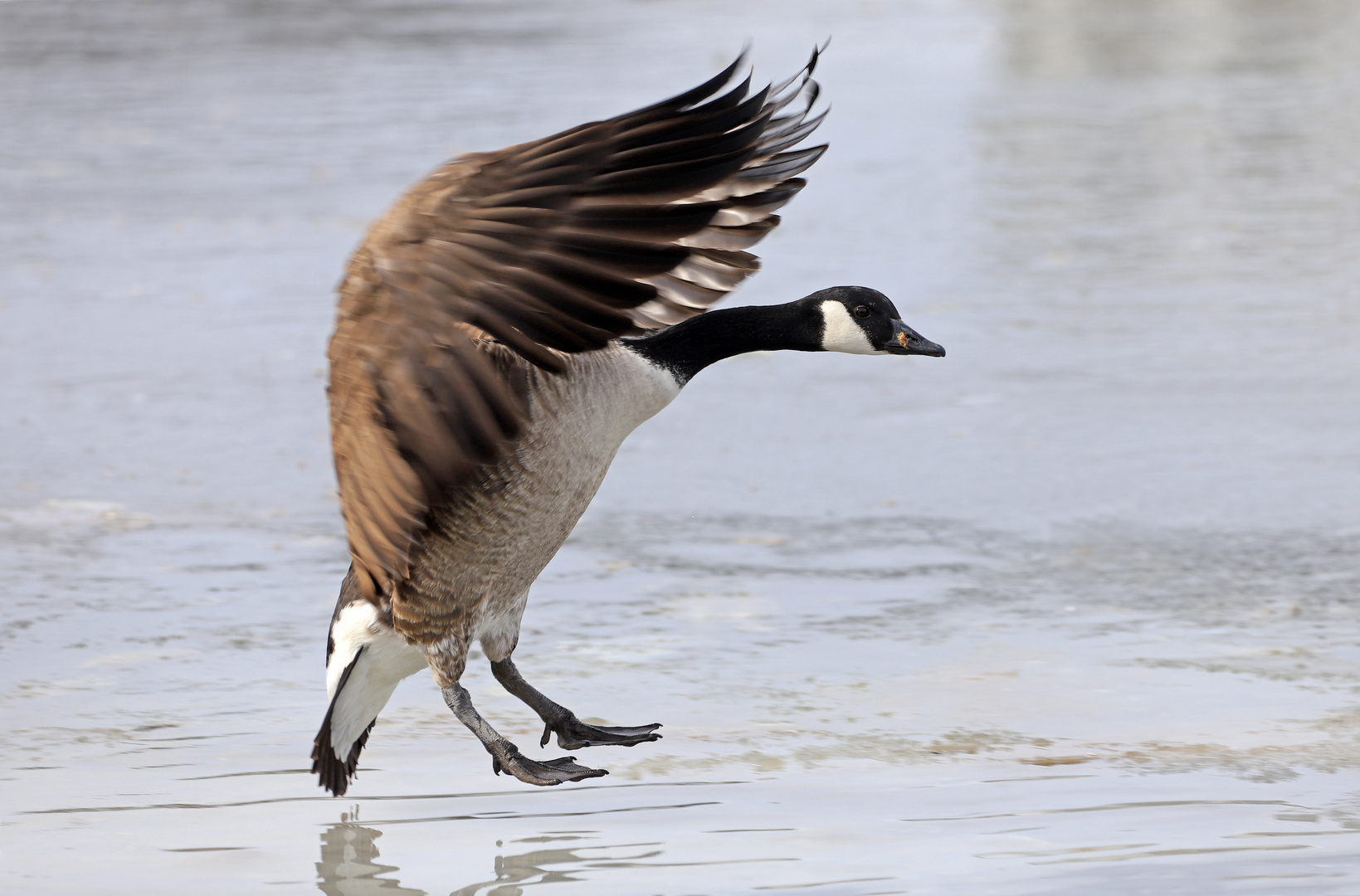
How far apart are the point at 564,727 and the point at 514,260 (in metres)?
1.34

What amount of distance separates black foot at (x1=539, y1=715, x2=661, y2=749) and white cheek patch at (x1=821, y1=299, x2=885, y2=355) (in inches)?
36.5

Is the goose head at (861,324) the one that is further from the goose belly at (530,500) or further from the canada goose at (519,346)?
the goose belly at (530,500)

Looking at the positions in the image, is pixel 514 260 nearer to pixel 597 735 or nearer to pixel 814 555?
pixel 597 735

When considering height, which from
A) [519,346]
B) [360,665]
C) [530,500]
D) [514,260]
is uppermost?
[514,260]

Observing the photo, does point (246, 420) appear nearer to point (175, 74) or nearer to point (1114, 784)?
point (1114, 784)

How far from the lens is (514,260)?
311 centimetres

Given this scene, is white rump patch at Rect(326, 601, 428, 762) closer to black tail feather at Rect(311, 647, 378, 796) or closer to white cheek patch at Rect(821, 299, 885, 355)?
black tail feather at Rect(311, 647, 378, 796)

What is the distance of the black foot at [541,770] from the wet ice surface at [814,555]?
0.24 ft

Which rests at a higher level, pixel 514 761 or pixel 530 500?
pixel 530 500

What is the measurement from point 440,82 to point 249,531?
356 inches

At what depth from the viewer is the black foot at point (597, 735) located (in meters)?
4.03

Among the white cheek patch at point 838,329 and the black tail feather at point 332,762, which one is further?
the white cheek patch at point 838,329

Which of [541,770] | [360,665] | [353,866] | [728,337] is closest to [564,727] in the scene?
[541,770]

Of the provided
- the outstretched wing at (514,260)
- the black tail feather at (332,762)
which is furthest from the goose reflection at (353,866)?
the outstretched wing at (514,260)
